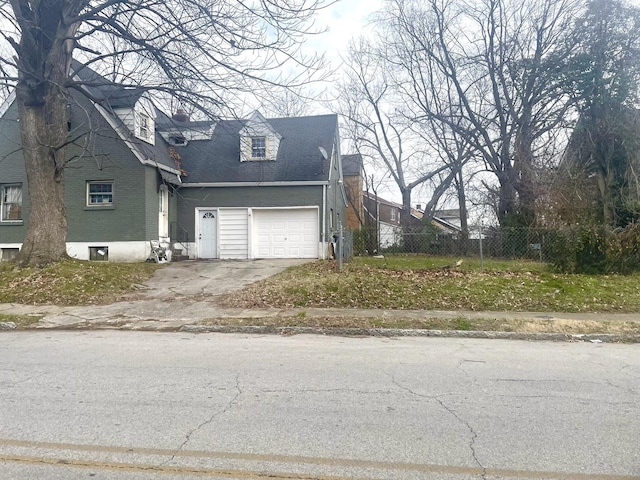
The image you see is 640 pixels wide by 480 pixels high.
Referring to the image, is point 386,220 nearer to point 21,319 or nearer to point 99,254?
point 99,254

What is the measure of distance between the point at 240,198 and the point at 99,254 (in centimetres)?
607

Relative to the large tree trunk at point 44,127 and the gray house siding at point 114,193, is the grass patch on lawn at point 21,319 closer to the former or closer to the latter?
the large tree trunk at point 44,127

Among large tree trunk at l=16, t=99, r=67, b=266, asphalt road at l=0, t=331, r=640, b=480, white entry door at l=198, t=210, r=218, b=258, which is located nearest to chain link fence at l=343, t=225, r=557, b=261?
white entry door at l=198, t=210, r=218, b=258

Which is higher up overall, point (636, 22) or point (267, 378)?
point (636, 22)

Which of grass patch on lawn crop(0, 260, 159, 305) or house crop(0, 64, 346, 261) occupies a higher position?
house crop(0, 64, 346, 261)

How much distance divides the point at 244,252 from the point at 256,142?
17.5 feet

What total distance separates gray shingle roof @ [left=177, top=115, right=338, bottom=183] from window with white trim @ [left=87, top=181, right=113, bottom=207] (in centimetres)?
337

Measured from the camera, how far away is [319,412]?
14.4 feet

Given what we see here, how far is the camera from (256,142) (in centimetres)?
2194

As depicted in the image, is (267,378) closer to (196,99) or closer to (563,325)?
(563,325)

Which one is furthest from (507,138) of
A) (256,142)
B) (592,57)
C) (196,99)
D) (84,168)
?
(84,168)

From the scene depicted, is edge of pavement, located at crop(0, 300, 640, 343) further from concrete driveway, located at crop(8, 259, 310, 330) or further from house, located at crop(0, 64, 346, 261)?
house, located at crop(0, 64, 346, 261)

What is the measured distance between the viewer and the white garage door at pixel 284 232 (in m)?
20.4

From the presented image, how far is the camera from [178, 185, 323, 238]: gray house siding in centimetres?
2019
